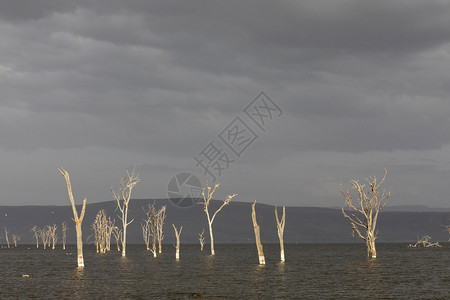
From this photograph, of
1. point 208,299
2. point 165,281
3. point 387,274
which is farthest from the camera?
point 387,274

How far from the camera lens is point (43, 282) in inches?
2095

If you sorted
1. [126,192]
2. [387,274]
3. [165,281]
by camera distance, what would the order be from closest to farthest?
1. [165,281]
2. [387,274]
3. [126,192]

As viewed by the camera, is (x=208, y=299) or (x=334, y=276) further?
(x=334, y=276)

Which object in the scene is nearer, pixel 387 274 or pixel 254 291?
pixel 254 291

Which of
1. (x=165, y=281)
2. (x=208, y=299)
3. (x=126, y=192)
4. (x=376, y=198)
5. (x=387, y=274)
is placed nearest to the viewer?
(x=208, y=299)

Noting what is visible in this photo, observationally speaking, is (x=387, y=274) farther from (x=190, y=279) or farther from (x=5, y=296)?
(x=5, y=296)

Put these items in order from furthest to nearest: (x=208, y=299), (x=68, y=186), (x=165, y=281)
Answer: (x=68, y=186) → (x=165, y=281) → (x=208, y=299)

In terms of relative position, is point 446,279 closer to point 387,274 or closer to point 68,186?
point 387,274

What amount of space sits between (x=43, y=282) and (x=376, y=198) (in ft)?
136

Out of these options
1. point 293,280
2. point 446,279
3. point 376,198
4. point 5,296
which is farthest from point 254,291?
point 376,198

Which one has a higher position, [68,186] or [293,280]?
[68,186]

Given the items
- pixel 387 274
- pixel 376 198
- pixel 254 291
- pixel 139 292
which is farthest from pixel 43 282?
pixel 376 198

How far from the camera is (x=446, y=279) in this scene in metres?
55.8

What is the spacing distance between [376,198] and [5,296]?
48.4 m
